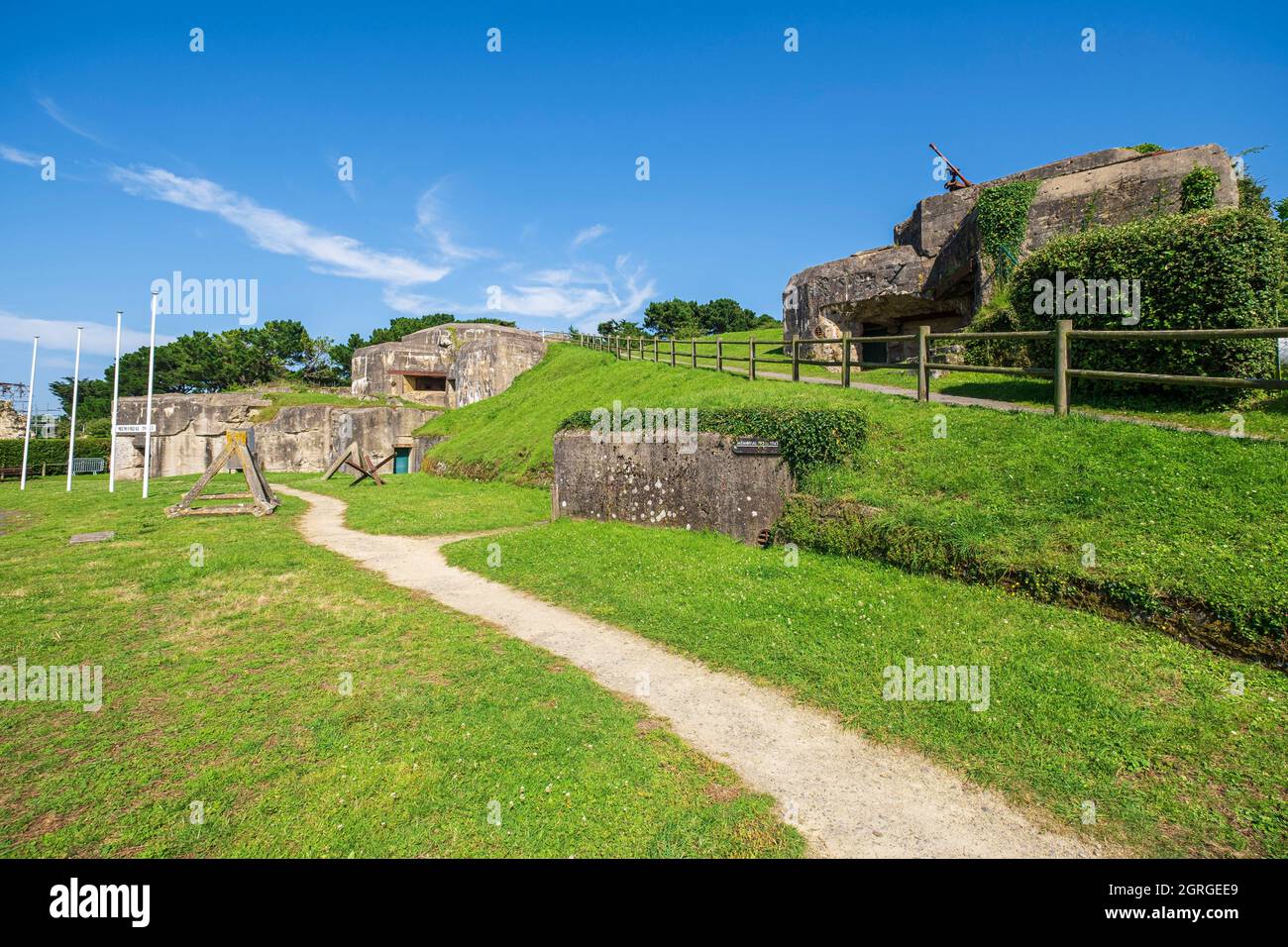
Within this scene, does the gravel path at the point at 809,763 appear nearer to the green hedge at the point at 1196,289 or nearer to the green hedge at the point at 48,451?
the green hedge at the point at 1196,289

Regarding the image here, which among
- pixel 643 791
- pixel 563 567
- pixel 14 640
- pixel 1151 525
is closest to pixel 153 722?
pixel 14 640

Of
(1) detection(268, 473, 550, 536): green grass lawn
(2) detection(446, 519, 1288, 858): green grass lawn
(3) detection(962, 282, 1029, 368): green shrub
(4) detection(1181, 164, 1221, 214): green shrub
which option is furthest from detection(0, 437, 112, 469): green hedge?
(4) detection(1181, 164, 1221, 214): green shrub

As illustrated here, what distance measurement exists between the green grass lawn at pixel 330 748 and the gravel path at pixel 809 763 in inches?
9.5

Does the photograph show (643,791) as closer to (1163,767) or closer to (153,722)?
(1163,767)

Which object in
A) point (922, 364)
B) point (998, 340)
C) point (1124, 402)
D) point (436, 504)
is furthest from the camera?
point (436, 504)

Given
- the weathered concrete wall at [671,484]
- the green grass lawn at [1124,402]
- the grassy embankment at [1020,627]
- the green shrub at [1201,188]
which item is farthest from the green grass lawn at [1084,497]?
the green shrub at [1201,188]

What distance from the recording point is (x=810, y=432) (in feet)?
30.7

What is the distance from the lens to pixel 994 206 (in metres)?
16.8

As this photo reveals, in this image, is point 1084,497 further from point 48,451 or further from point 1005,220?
point 48,451

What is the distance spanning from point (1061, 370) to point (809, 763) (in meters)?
7.71

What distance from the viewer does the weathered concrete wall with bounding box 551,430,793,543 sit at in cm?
973

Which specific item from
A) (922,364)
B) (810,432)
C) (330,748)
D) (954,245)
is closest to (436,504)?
(810,432)

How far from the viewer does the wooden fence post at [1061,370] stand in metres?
8.77
